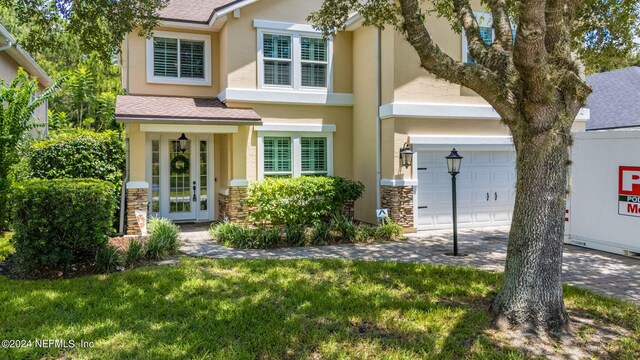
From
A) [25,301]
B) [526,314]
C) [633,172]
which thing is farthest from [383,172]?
[25,301]

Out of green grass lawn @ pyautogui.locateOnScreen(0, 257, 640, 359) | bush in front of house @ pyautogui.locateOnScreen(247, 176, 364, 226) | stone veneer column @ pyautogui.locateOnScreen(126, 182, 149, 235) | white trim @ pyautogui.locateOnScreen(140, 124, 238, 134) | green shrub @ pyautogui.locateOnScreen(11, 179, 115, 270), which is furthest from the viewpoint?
stone veneer column @ pyautogui.locateOnScreen(126, 182, 149, 235)

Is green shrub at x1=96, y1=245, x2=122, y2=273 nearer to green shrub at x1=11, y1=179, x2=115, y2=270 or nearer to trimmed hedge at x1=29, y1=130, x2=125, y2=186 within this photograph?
green shrub at x1=11, y1=179, x2=115, y2=270

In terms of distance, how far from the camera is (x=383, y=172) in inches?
517

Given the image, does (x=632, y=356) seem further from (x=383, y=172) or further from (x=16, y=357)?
(x=383, y=172)

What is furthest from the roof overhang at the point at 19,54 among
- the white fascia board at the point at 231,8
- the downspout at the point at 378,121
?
the downspout at the point at 378,121

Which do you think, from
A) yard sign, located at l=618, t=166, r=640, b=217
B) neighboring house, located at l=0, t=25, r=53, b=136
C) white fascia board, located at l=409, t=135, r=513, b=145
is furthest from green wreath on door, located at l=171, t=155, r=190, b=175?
yard sign, located at l=618, t=166, r=640, b=217

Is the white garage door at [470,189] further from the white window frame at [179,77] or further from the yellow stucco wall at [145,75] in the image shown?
the white window frame at [179,77]

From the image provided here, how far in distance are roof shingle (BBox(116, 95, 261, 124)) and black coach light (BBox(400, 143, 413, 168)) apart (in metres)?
4.12

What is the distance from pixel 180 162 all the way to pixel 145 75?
2.93 metres

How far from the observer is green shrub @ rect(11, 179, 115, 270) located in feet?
24.8

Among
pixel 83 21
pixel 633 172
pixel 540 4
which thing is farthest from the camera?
pixel 633 172

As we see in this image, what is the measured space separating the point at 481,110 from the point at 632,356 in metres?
9.45

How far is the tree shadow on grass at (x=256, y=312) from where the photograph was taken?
195 inches

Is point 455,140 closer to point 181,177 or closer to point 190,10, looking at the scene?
point 181,177
